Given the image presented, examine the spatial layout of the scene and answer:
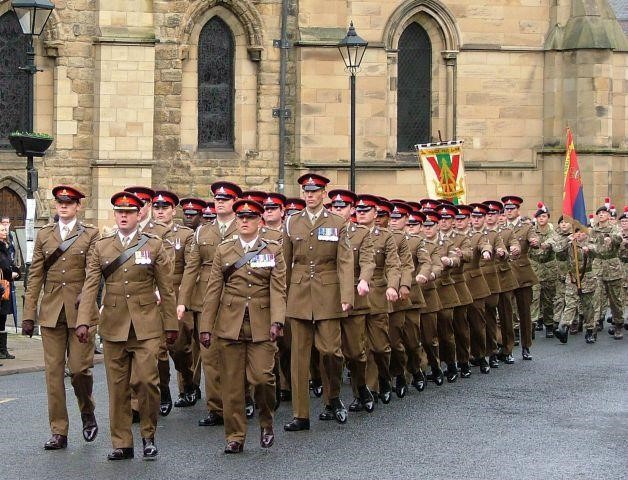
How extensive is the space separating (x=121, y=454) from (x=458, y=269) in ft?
24.9

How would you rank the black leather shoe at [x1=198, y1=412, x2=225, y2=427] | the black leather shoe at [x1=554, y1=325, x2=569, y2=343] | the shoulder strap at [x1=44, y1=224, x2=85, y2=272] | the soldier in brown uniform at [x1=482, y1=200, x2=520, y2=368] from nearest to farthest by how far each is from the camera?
1. the shoulder strap at [x1=44, y1=224, x2=85, y2=272]
2. the black leather shoe at [x1=198, y1=412, x2=225, y2=427]
3. the soldier in brown uniform at [x1=482, y1=200, x2=520, y2=368]
4. the black leather shoe at [x1=554, y1=325, x2=569, y2=343]

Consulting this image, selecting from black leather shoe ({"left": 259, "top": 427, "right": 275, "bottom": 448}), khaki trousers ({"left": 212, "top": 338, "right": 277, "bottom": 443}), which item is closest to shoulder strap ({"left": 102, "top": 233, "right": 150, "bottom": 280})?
khaki trousers ({"left": 212, "top": 338, "right": 277, "bottom": 443})

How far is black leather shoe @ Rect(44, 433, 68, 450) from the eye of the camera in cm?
1280

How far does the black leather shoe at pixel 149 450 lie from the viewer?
12.4m

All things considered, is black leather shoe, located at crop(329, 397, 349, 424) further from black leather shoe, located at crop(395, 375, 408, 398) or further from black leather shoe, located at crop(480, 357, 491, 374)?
black leather shoe, located at crop(480, 357, 491, 374)

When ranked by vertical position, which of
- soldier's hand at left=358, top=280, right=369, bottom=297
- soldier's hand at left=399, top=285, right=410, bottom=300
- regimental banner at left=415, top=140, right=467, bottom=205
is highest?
regimental banner at left=415, top=140, right=467, bottom=205

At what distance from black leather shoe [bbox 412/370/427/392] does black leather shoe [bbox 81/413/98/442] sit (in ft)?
16.3

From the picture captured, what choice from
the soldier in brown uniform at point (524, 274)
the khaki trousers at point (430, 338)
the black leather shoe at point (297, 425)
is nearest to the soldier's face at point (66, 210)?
the black leather shoe at point (297, 425)

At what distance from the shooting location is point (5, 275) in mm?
19250

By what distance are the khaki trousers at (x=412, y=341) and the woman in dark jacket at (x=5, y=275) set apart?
16.9 ft

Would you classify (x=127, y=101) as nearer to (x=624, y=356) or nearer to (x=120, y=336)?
(x=624, y=356)

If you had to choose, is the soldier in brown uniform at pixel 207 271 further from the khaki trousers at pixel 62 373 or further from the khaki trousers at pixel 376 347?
the khaki trousers at pixel 376 347

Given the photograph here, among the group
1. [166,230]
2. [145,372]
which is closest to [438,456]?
[145,372]

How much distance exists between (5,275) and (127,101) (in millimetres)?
11830
